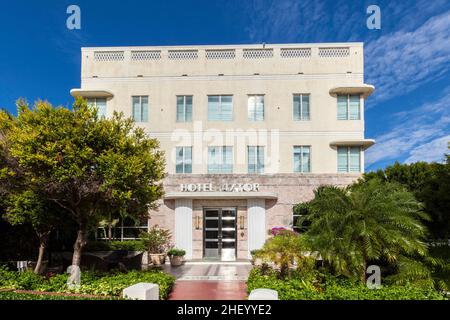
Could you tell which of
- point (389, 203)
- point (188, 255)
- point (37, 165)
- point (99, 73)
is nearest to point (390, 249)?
point (389, 203)

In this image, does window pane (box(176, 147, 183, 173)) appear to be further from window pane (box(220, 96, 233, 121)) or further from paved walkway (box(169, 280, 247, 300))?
paved walkway (box(169, 280, 247, 300))

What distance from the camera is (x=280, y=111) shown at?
65.5 feet

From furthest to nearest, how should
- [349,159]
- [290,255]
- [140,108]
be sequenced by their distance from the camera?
[140,108] → [349,159] → [290,255]

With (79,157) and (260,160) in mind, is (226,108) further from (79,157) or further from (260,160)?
(79,157)

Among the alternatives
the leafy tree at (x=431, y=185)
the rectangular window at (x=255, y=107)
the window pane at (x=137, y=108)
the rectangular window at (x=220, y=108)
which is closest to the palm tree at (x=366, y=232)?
the leafy tree at (x=431, y=185)

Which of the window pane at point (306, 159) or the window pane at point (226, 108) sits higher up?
the window pane at point (226, 108)

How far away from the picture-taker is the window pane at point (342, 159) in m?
19.8

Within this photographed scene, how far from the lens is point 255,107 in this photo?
20.2 metres

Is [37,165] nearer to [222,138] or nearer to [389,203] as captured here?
[389,203]

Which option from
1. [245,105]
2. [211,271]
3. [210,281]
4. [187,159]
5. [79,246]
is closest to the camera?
[79,246]

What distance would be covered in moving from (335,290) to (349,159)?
12.5m

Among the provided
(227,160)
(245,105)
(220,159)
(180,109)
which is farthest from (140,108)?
(245,105)

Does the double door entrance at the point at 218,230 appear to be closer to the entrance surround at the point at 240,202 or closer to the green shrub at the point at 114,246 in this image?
the entrance surround at the point at 240,202

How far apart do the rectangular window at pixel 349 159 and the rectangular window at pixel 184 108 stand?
8.84 m
